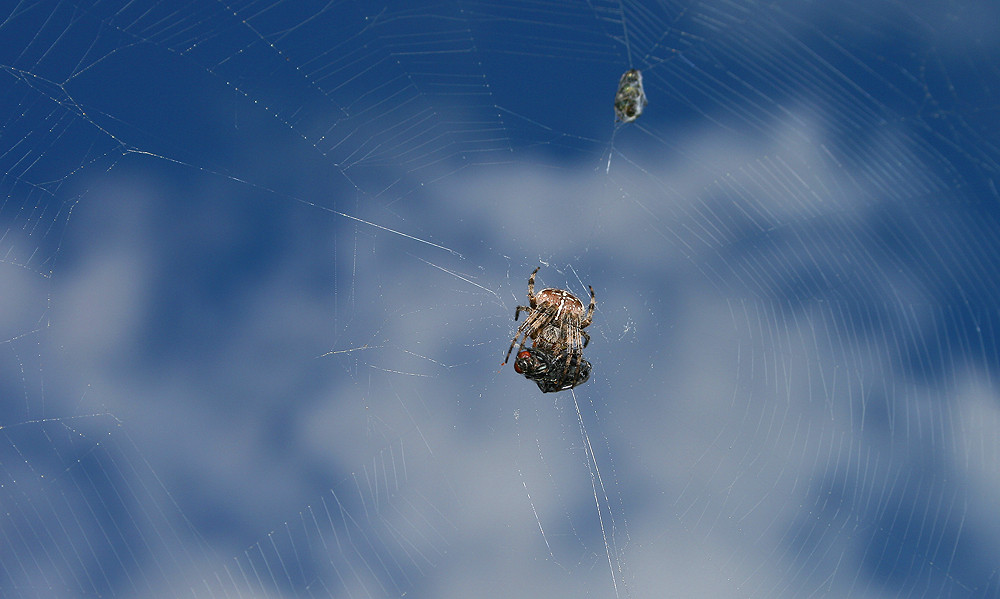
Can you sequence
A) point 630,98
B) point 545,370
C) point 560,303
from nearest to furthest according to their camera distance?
point 630,98
point 545,370
point 560,303

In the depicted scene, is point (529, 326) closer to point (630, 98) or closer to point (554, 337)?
point (554, 337)

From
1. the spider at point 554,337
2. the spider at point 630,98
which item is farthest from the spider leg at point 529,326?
the spider at point 630,98

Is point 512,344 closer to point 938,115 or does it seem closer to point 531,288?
point 531,288

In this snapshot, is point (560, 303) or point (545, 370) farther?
point (560, 303)

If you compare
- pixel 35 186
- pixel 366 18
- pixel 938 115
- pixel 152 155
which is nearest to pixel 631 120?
pixel 938 115

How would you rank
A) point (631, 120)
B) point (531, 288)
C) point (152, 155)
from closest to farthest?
point (631, 120), point (152, 155), point (531, 288)

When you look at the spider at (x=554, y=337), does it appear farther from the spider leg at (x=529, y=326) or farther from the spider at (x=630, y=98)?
the spider at (x=630, y=98)

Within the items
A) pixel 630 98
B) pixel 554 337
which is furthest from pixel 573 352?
pixel 630 98
